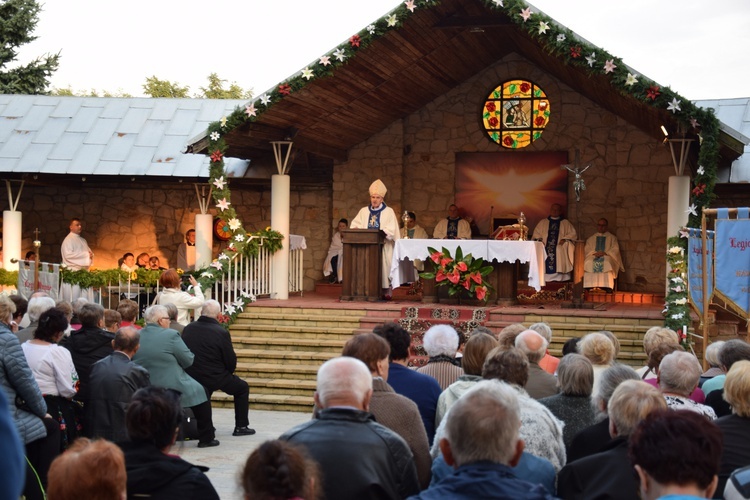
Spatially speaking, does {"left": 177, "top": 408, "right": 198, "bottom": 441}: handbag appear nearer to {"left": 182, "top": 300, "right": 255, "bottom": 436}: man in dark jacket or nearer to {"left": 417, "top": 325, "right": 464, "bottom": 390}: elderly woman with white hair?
{"left": 182, "top": 300, "right": 255, "bottom": 436}: man in dark jacket

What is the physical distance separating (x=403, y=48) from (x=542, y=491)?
39.7 ft

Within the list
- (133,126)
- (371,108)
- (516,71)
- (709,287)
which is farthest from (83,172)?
(709,287)

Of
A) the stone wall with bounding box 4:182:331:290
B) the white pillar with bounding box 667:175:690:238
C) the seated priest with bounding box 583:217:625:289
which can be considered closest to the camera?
the white pillar with bounding box 667:175:690:238

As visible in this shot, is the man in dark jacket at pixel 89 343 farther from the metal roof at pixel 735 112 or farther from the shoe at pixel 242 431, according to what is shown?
the metal roof at pixel 735 112

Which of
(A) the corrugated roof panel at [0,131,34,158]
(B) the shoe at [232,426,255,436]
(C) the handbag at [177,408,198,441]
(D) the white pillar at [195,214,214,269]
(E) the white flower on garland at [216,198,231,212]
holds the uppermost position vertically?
(A) the corrugated roof panel at [0,131,34,158]

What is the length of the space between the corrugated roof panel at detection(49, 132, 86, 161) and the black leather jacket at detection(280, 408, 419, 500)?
15.1 m

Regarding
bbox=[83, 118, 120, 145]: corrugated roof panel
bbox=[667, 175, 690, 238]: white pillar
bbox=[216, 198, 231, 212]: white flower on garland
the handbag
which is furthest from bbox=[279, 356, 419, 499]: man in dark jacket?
bbox=[83, 118, 120, 145]: corrugated roof panel

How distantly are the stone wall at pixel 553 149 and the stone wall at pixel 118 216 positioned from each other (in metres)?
2.63

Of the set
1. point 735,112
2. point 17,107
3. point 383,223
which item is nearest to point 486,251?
point 383,223

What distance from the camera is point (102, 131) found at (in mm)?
19094

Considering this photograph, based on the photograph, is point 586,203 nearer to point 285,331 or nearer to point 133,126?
point 285,331

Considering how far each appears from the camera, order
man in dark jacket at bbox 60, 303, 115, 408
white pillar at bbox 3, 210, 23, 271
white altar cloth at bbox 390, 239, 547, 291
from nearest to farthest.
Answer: man in dark jacket at bbox 60, 303, 115, 408, white altar cloth at bbox 390, 239, 547, 291, white pillar at bbox 3, 210, 23, 271

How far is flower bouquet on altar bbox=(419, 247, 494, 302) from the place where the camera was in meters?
13.8

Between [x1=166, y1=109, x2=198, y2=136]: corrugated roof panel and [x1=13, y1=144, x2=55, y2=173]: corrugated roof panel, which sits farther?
[x1=166, y1=109, x2=198, y2=136]: corrugated roof panel
